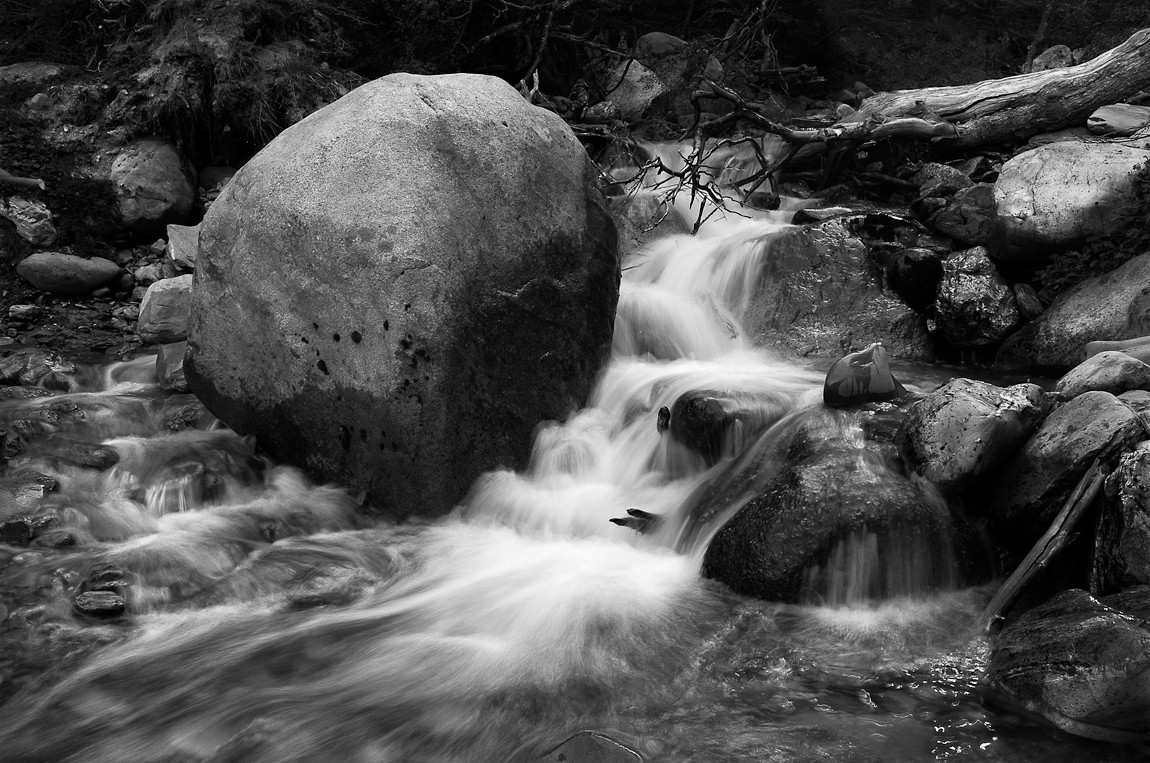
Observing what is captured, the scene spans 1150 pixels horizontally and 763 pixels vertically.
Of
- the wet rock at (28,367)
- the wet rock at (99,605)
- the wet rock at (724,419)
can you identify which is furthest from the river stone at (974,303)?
the wet rock at (28,367)

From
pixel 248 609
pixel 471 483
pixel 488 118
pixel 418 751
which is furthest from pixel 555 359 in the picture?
pixel 418 751

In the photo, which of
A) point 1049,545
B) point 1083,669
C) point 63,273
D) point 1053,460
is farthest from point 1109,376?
point 63,273

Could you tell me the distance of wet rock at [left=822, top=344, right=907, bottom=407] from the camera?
526 centimetres

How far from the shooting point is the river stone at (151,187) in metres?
9.52

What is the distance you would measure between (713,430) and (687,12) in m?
10.1

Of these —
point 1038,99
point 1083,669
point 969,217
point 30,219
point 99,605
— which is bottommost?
point 99,605

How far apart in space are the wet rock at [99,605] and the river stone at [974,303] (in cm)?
600

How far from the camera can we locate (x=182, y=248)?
29.7ft

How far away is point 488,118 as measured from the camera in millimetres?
6008

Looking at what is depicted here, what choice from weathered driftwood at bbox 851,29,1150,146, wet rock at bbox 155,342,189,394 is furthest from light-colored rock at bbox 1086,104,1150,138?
wet rock at bbox 155,342,189,394

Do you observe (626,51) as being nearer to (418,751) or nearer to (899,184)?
(899,184)

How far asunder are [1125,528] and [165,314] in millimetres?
7672

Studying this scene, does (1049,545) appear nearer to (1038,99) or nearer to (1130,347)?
(1130,347)

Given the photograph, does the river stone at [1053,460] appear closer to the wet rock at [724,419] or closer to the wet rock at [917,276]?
the wet rock at [724,419]
